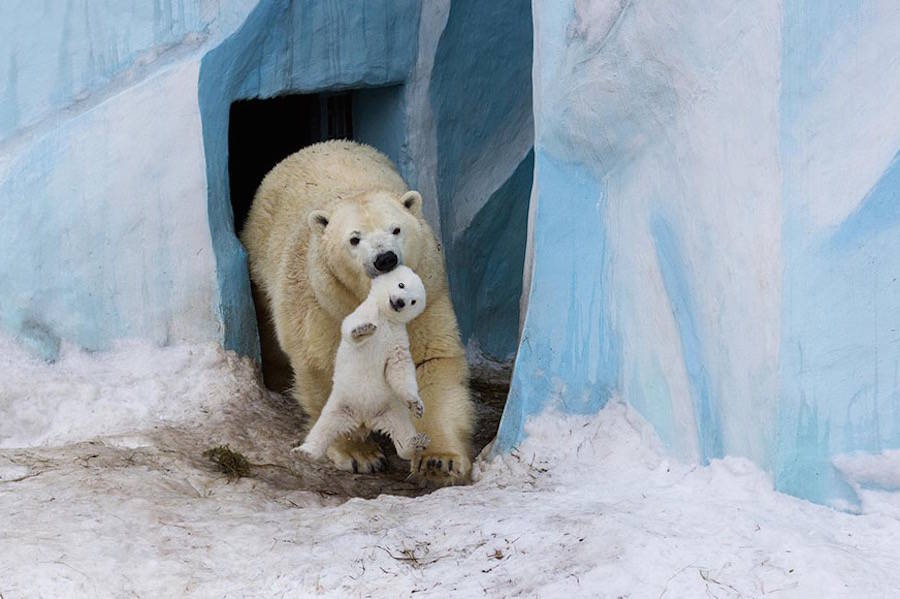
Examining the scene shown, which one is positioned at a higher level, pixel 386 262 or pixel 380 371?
pixel 386 262

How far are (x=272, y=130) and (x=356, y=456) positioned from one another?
3.77m

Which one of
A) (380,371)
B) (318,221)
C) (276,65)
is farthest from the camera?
(276,65)

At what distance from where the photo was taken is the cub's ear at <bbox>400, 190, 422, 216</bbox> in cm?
535

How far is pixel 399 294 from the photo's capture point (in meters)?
4.30

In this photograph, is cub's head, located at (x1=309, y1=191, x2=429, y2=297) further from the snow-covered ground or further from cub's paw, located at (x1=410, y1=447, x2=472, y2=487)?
the snow-covered ground

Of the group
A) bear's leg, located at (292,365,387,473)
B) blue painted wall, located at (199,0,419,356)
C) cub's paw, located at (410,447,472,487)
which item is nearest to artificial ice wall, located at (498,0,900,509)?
cub's paw, located at (410,447,472,487)

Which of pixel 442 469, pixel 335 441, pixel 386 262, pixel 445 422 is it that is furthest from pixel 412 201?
pixel 442 469

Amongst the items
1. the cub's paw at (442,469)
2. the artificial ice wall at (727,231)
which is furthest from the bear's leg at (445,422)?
the artificial ice wall at (727,231)

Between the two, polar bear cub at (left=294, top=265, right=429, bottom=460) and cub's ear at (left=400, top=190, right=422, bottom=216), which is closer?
polar bear cub at (left=294, top=265, right=429, bottom=460)

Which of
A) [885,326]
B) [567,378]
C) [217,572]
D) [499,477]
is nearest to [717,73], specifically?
[885,326]

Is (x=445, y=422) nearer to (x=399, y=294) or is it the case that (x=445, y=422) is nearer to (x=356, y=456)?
(x=356, y=456)

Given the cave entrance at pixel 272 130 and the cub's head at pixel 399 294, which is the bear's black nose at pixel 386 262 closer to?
the cub's head at pixel 399 294

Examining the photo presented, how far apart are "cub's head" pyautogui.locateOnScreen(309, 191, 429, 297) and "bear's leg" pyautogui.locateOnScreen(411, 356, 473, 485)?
0.49m

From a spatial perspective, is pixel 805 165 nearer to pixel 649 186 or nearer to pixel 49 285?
pixel 649 186
